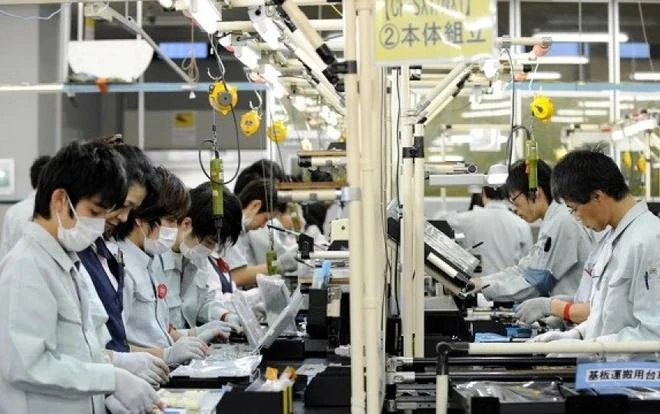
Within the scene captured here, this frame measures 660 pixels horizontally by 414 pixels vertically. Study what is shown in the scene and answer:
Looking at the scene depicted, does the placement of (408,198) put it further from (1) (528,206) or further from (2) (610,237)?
(1) (528,206)

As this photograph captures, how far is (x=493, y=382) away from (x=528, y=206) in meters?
2.65

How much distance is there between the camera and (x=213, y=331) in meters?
3.75

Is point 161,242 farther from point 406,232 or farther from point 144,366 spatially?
point 406,232

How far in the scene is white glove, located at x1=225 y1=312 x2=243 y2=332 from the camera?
12.8ft

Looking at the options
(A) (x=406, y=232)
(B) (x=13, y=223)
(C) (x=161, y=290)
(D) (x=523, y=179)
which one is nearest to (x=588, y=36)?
(D) (x=523, y=179)

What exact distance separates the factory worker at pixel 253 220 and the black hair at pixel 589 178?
2.35m

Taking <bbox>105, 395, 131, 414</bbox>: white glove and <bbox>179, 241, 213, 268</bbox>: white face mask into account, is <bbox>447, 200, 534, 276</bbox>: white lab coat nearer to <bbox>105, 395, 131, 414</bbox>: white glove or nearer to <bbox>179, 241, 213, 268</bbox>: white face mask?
<bbox>179, 241, 213, 268</bbox>: white face mask

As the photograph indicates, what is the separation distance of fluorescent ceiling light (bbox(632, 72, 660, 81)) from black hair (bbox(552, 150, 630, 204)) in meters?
6.59

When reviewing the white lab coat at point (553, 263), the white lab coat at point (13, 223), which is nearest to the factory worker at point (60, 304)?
the white lab coat at point (553, 263)

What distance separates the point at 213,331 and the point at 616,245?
5.35 ft

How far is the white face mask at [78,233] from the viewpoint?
2379mm

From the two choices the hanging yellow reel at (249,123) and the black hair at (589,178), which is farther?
the hanging yellow reel at (249,123)

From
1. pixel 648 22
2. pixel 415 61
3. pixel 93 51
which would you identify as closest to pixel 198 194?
pixel 415 61

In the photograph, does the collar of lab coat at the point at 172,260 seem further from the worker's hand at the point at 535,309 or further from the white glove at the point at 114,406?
the worker's hand at the point at 535,309
